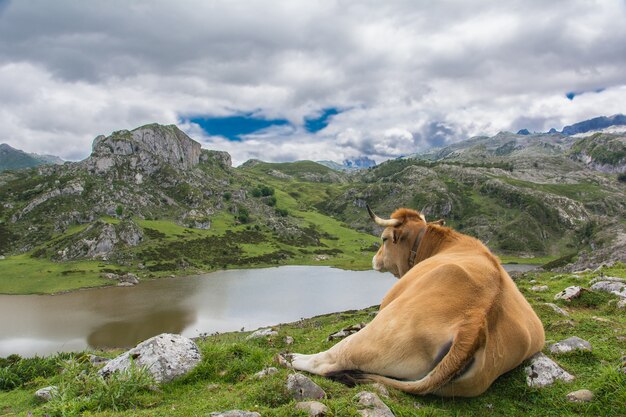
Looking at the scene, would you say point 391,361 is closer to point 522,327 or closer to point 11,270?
point 522,327

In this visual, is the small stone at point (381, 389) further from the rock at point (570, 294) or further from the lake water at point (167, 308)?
the lake water at point (167, 308)

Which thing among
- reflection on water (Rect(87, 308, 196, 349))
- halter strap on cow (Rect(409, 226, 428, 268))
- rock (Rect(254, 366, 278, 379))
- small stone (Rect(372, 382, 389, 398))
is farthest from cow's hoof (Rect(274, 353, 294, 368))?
reflection on water (Rect(87, 308, 196, 349))

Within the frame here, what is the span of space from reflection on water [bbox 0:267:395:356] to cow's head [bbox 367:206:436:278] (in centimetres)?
4207

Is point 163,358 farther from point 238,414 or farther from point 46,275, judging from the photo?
point 46,275

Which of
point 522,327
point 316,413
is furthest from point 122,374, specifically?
point 522,327

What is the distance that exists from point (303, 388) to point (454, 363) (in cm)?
209

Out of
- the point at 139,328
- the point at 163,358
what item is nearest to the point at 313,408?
the point at 163,358

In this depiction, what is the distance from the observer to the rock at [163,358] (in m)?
7.60

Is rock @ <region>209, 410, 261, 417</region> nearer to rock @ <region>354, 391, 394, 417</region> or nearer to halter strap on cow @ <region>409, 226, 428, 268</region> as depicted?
rock @ <region>354, 391, 394, 417</region>

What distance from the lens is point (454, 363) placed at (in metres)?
4.82

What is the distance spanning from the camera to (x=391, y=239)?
9320 mm

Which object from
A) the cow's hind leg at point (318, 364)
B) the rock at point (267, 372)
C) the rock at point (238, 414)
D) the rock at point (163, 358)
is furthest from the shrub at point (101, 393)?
the cow's hind leg at point (318, 364)

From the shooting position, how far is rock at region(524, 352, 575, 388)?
6.08 metres

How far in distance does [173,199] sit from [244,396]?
193 metres
